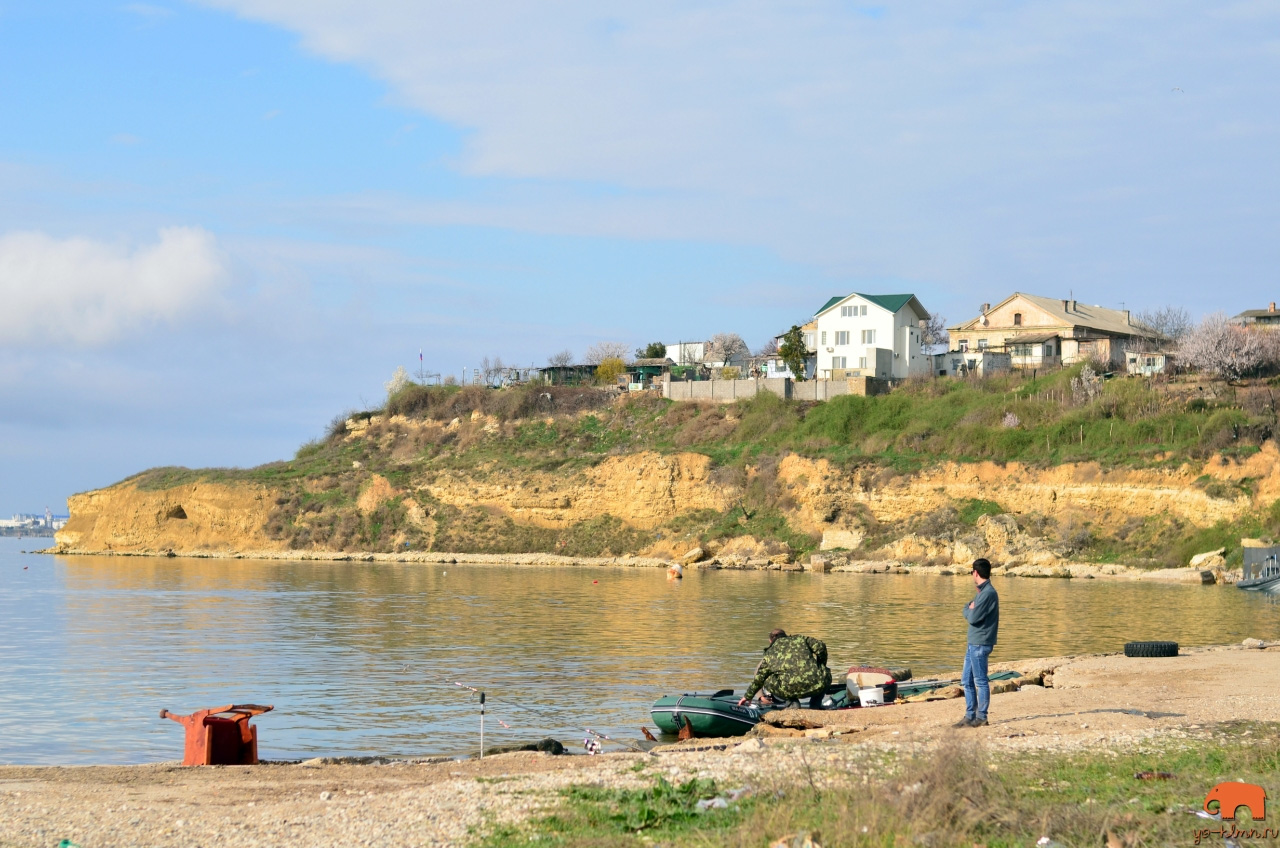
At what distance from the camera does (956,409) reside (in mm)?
74125

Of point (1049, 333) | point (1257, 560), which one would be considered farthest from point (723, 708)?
point (1049, 333)

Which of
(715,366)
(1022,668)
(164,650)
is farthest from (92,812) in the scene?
(715,366)

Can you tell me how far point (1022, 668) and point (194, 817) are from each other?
16673mm

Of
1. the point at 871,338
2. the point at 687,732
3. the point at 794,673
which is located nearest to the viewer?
the point at 687,732

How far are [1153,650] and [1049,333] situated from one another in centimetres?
6500

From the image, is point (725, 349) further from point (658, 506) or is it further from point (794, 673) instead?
point (794, 673)

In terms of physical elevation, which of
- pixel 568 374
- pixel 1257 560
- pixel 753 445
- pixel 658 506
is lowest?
pixel 1257 560

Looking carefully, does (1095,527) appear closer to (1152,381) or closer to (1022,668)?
(1152,381)

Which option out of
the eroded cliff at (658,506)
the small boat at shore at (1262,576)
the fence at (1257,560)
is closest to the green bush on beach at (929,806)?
the small boat at shore at (1262,576)

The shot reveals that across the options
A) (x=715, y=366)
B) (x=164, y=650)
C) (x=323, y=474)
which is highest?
(x=715, y=366)

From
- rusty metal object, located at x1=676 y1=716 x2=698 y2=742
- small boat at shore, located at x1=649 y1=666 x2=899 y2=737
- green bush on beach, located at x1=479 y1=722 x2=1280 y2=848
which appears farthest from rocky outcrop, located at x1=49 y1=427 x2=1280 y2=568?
green bush on beach, located at x1=479 y1=722 x2=1280 y2=848

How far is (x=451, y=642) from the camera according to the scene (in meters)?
31.2

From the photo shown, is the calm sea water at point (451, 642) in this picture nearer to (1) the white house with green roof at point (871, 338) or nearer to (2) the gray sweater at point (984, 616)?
(2) the gray sweater at point (984, 616)

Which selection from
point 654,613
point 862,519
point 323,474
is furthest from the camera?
point 323,474
